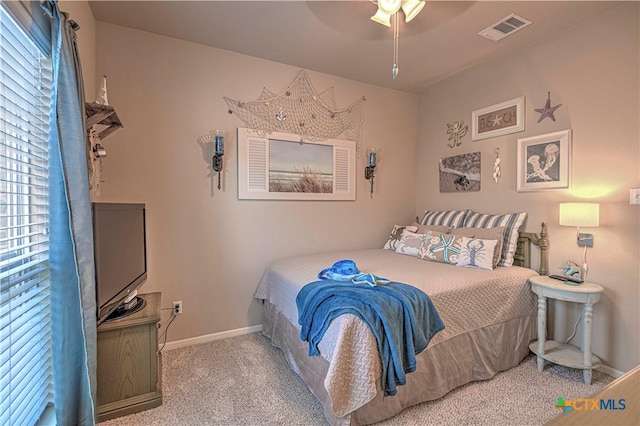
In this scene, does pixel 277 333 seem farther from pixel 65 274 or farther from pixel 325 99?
pixel 325 99

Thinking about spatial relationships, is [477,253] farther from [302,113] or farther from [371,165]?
[302,113]

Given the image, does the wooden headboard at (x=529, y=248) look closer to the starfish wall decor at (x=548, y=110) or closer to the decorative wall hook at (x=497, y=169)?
the decorative wall hook at (x=497, y=169)

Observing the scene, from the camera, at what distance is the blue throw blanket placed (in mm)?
1615

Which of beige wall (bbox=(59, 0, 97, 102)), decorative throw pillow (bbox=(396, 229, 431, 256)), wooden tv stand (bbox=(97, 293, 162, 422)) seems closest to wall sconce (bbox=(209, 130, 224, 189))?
beige wall (bbox=(59, 0, 97, 102))

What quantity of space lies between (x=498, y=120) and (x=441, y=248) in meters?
1.41

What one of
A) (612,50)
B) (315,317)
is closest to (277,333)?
(315,317)

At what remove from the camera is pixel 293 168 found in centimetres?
308

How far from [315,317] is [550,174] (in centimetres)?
234

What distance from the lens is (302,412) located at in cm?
179

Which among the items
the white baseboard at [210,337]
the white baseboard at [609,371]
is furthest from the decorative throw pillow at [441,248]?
the white baseboard at [210,337]

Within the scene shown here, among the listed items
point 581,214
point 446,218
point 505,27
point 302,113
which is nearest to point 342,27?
point 302,113

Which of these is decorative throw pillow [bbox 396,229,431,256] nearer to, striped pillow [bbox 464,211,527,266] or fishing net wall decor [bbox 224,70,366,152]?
striped pillow [bbox 464,211,527,266]

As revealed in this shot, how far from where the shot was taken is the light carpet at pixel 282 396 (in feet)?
5.69

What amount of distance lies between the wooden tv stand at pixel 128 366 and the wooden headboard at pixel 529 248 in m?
2.99
